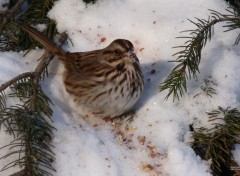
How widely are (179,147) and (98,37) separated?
4.82 feet

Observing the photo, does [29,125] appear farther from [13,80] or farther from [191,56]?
[191,56]

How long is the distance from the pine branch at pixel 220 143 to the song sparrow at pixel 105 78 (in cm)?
70

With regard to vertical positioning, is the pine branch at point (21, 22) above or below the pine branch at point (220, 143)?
above

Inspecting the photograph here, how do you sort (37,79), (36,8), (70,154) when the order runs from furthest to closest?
(36,8), (37,79), (70,154)

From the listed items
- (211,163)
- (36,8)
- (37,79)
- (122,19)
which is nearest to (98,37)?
(122,19)

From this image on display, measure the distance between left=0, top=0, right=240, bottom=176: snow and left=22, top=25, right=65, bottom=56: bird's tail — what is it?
121 millimetres

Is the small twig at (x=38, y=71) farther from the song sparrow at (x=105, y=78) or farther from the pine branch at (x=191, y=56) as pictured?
the pine branch at (x=191, y=56)

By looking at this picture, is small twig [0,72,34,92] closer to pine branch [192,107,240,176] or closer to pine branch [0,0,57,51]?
pine branch [0,0,57,51]

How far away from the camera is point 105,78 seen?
4457mm

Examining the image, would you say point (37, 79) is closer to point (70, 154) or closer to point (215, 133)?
point (70, 154)

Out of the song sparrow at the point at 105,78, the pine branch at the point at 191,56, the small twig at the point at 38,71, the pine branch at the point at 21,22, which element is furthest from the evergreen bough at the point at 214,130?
the pine branch at the point at 21,22

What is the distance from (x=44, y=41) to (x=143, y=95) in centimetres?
96

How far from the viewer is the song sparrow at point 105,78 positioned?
172 inches

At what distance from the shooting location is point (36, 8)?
4918 millimetres
